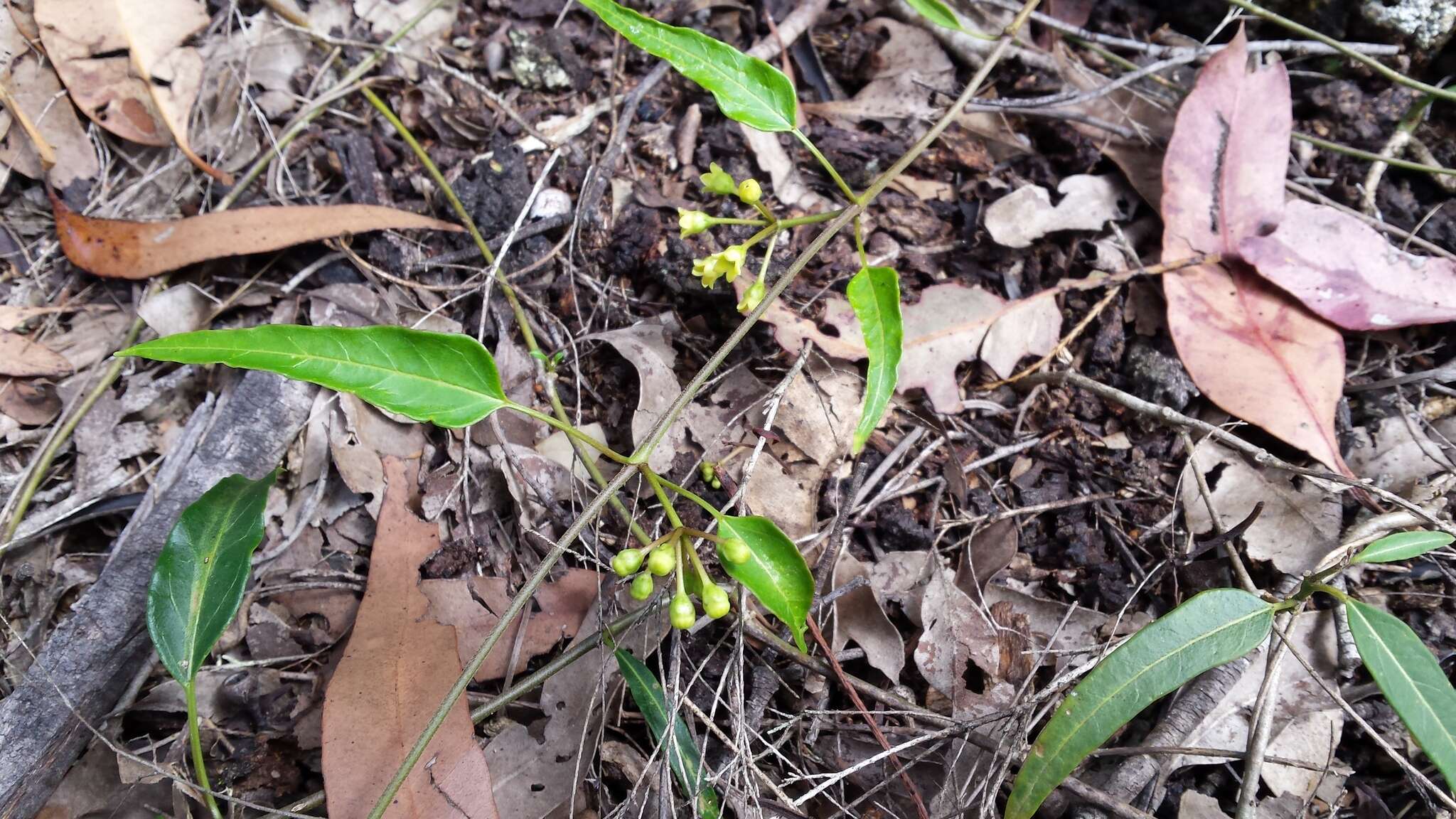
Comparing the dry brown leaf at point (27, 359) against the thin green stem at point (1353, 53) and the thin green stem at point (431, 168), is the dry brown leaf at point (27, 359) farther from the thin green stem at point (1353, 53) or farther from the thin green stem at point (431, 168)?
the thin green stem at point (1353, 53)

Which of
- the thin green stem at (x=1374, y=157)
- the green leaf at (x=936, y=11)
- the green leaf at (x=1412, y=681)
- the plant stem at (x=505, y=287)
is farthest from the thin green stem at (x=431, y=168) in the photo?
the thin green stem at (x=1374, y=157)

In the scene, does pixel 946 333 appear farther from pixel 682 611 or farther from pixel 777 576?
pixel 682 611

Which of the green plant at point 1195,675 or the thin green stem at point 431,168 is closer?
the green plant at point 1195,675

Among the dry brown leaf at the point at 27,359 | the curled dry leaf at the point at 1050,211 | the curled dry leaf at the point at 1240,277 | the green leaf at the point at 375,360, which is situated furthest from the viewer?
the curled dry leaf at the point at 1050,211

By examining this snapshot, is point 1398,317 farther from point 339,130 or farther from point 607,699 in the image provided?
point 339,130

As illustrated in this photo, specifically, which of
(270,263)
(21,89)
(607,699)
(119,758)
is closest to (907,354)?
(607,699)

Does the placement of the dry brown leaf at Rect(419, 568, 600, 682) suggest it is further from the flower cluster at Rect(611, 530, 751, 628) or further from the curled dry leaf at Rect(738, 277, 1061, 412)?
the curled dry leaf at Rect(738, 277, 1061, 412)
